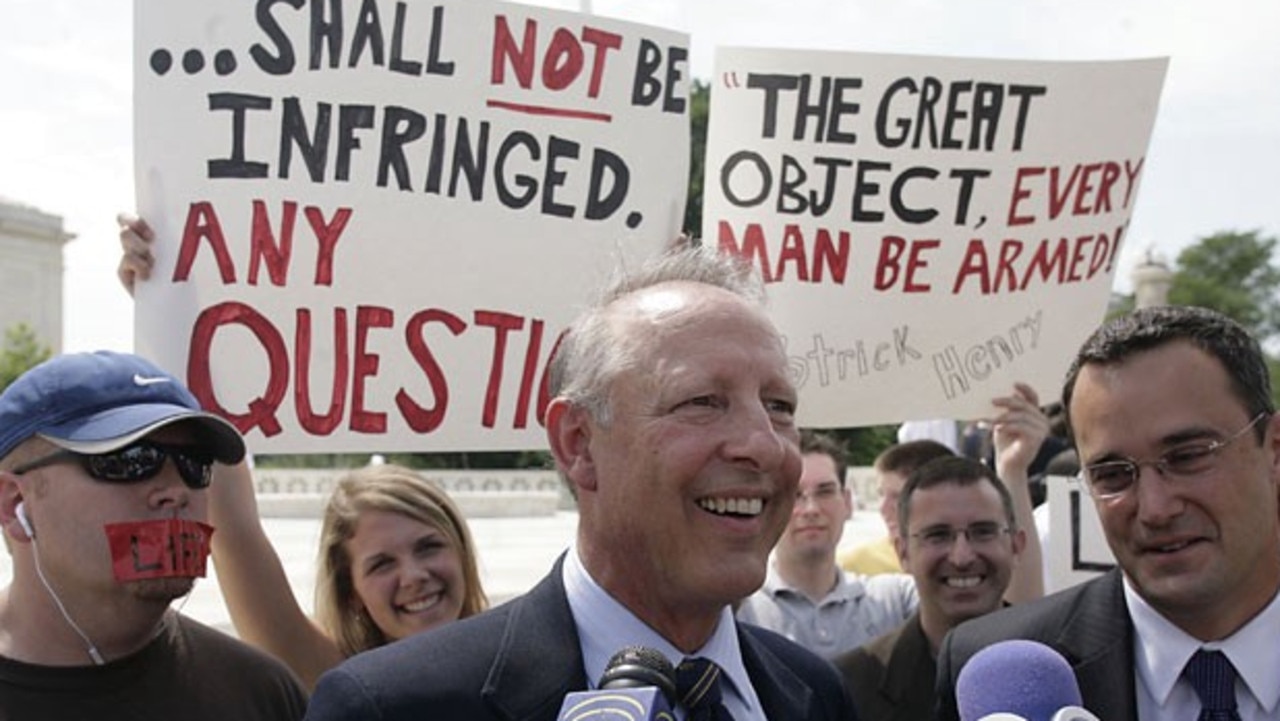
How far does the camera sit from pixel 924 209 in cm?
557

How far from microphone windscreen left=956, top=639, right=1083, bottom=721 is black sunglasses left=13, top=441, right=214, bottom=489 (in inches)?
67.9

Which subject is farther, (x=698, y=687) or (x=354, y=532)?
(x=354, y=532)

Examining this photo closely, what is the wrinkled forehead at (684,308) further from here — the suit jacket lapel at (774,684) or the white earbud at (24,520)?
the white earbud at (24,520)

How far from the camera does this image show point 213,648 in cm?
309

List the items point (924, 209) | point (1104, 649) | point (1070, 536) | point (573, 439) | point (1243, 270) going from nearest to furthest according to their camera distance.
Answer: point (573, 439) → point (1104, 649) → point (1070, 536) → point (924, 209) → point (1243, 270)

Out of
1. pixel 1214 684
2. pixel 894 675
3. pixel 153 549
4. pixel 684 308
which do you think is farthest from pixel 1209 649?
pixel 153 549

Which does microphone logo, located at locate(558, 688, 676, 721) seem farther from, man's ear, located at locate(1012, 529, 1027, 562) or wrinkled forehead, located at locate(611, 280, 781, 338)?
man's ear, located at locate(1012, 529, 1027, 562)

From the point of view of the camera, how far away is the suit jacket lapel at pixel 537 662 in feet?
7.18

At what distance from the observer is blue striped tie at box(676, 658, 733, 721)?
6.89ft

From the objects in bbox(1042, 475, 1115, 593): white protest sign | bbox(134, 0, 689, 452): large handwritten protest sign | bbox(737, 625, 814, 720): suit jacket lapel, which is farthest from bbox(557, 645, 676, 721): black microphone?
bbox(1042, 475, 1115, 593): white protest sign

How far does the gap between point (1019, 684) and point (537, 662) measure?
2.38ft

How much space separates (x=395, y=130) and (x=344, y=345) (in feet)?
2.36

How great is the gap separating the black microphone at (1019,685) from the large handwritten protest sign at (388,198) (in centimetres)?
263

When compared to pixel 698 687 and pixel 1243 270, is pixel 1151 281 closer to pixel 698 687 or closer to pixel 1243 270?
pixel 698 687
